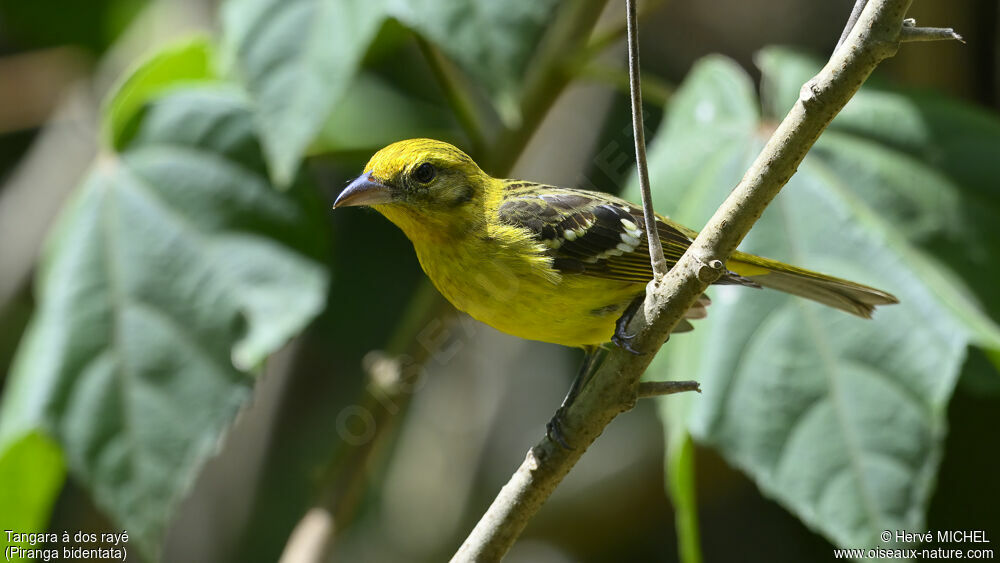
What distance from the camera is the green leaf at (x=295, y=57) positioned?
98.3 inches

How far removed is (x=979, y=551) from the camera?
3.14 meters

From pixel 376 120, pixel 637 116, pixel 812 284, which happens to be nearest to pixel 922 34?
pixel 637 116

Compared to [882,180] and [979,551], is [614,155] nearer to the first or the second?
[882,180]

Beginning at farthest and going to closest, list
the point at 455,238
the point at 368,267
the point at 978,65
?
the point at 368,267 < the point at 978,65 < the point at 455,238

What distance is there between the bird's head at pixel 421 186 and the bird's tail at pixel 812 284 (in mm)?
654

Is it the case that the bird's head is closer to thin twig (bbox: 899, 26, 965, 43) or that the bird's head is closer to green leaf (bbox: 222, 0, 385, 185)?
green leaf (bbox: 222, 0, 385, 185)

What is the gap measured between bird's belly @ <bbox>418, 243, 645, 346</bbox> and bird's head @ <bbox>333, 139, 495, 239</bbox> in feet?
0.34

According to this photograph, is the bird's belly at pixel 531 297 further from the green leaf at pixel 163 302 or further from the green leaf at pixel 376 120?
the green leaf at pixel 376 120

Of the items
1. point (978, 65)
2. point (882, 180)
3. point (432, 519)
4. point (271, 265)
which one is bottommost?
point (432, 519)

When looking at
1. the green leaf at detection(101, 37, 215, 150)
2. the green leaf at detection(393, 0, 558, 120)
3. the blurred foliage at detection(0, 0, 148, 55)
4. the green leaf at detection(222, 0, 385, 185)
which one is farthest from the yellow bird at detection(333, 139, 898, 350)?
the blurred foliage at detection(0, 0, 148, 55)

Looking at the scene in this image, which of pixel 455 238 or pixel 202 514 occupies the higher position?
pixel 455 238

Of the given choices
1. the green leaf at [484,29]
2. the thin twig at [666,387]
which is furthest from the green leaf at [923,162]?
the thin twig at [666,387]

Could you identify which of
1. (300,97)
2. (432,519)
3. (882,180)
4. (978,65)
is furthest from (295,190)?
(978,65)

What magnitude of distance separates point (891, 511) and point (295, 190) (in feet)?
6.55
